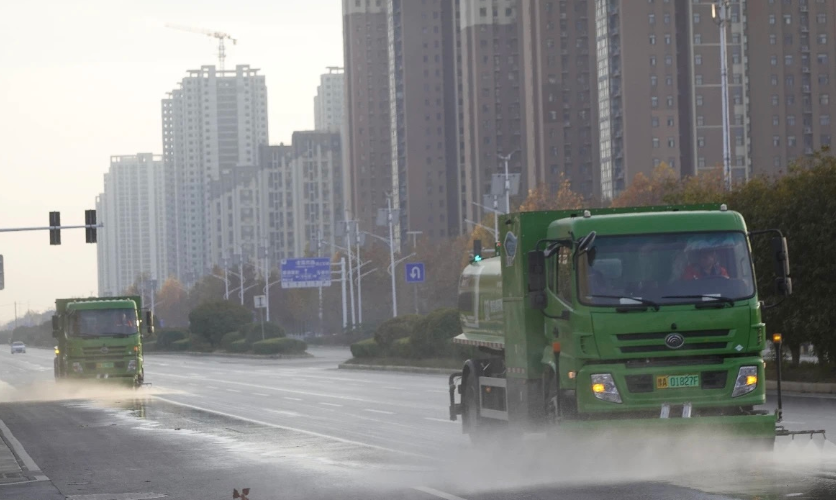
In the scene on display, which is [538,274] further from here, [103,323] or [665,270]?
[103,323]

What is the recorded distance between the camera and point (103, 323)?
45438 mm

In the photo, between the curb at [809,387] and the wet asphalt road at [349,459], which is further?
the curb at [809,387]

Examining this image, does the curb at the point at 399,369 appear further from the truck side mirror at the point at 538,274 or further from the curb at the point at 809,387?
the truck side mirror at the point at 538,274

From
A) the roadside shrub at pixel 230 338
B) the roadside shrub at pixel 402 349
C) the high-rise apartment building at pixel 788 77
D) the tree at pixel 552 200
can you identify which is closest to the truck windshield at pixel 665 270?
the roadside shrub at pixel 402 349

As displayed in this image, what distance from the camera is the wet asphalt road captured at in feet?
47.6

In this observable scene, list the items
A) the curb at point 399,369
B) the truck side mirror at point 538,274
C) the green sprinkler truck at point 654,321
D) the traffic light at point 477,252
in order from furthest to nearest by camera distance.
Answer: the curb at point 399,369, the traffic light at point 477,252, the truck side mirror at point 538,274, the green sprinkler truck at point 654,321

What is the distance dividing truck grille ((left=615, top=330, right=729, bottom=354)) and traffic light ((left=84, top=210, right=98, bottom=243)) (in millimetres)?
38612

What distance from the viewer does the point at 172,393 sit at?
42812 millimetres

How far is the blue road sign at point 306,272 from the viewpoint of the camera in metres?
99.2

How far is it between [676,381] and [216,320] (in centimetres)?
9103

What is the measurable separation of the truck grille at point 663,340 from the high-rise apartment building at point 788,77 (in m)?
144

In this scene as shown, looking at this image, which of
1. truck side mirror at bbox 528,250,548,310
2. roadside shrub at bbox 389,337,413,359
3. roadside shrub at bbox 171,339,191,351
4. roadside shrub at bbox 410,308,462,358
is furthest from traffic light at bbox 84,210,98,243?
roadside shrub at bbox 171,339,191,351

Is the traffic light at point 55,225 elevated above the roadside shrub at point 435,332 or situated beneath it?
elevated above

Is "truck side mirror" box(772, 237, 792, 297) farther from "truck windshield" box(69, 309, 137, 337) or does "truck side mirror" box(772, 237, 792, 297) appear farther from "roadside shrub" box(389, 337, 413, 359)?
"roadside shrub" box(389, 337, 413, 359)
